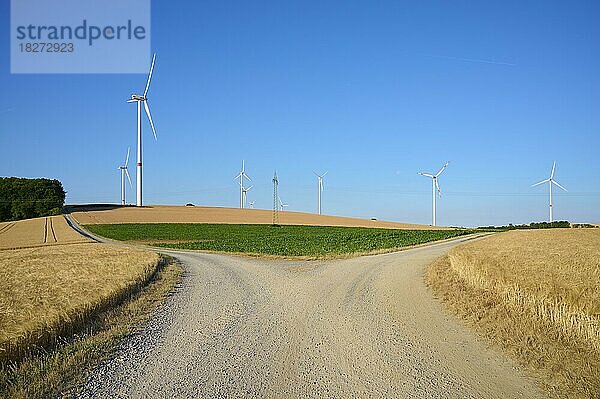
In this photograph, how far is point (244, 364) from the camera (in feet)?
32.4

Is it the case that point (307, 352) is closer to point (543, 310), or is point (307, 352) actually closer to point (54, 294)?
point (543, 310)

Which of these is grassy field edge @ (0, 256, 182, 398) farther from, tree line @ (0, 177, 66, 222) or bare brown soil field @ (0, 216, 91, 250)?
tree line @ (0, 177, 66, 222)

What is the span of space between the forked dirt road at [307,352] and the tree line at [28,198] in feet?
348

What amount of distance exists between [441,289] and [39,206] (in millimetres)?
117738

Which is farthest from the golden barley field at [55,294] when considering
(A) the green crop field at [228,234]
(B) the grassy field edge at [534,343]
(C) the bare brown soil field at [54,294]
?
(A) the green crop field at [228,234]

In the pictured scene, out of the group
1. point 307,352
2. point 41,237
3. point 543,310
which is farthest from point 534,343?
point 41,237

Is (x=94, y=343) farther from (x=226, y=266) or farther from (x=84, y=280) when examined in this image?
(x=226, y=266)

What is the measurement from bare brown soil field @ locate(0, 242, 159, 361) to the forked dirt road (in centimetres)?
165

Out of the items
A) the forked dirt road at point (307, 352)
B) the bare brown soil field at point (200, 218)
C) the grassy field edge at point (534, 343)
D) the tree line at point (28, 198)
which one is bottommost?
the forked dirt road at point (307, 352)

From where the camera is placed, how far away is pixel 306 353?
10.7m

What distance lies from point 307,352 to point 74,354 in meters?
4.24

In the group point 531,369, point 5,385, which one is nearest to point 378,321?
point 531,369

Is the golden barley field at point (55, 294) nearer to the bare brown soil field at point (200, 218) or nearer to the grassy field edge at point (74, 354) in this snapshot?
the grassy field edge at point (74, 354)

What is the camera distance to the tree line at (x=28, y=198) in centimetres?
11946
